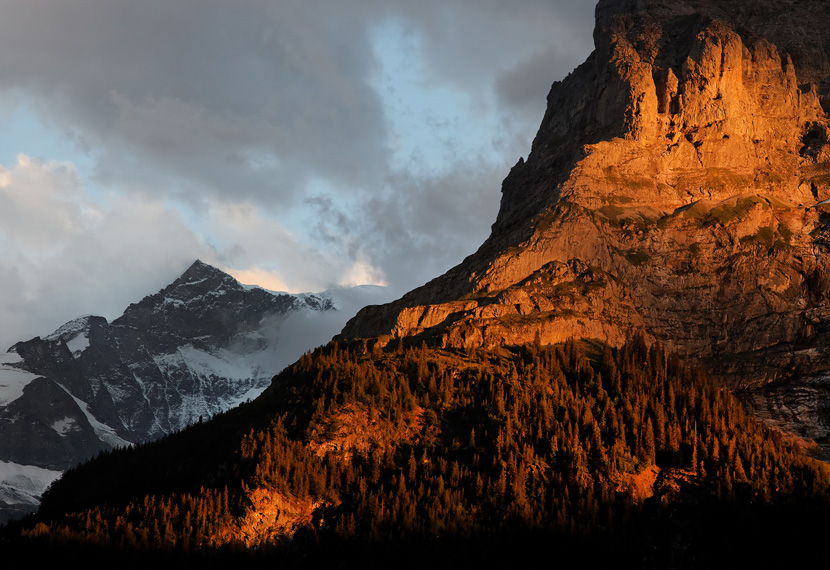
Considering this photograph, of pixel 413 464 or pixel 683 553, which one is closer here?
pixel 683 553

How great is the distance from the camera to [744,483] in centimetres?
18662

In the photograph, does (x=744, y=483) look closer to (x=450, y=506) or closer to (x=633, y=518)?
(x=633, y=518)

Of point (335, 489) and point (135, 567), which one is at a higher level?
point (335, 489)

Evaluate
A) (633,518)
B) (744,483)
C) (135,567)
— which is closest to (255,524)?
(135,567)

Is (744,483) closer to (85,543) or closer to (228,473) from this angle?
(228,473)

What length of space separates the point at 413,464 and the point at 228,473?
29606mm

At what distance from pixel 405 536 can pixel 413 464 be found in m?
15.3

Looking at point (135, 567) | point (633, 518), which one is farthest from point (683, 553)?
point (135, 567)

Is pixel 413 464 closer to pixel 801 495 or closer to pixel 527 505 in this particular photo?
pixel 527 505

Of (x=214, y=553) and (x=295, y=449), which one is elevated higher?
(x=295, y=449)

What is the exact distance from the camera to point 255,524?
7190 inches

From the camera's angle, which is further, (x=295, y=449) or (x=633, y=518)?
(x=295, y=449)

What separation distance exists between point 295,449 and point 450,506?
2810cm

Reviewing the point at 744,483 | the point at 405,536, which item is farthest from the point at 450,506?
the point at 744,483
